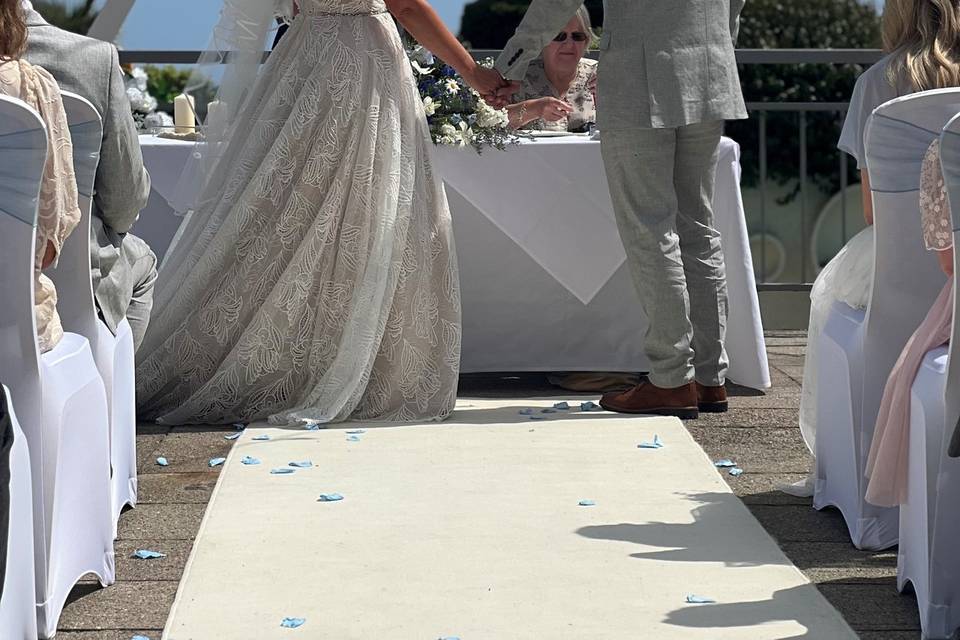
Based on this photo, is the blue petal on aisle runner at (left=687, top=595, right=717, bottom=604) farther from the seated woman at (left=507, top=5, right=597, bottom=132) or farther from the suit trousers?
the seated woman at (left=507, top=5, right=597, bottom=132)

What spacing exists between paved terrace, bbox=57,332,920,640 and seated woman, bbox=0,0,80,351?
505 mm

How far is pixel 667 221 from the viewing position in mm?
4508

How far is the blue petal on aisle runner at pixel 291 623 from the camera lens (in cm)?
262

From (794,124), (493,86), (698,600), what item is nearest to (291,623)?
(698,600)

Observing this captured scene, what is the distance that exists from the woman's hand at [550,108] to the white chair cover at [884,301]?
1804 mm

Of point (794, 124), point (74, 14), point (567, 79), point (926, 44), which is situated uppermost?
point (926, 44)

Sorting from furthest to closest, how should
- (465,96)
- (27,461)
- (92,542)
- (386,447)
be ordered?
(465,96), (386,447), (92,542), (27,461)

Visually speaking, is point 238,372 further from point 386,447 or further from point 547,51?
point 547,51

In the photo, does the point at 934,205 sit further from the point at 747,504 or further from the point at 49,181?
the point at 49,181

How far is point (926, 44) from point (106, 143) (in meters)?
1.79

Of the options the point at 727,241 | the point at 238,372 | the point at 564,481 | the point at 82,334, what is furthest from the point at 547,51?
the point at 82,334

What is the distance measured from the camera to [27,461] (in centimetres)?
239

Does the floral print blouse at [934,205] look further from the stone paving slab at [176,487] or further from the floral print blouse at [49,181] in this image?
the stone paving slab at [176,487]

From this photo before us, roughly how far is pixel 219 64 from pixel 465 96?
800 millimetres
